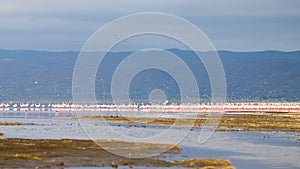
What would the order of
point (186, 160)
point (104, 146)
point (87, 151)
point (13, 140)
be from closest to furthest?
point (186, 160), point (87, 151), point (104, 146), point (13, 140)

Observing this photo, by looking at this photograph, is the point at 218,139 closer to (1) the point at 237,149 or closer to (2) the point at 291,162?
(1) the point at 237,149

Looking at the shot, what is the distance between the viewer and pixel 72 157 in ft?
151

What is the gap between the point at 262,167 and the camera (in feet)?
143

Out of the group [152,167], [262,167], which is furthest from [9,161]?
[262,167]

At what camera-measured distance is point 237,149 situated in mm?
56719

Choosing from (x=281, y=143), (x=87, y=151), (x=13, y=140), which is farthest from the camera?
(x=281, y=143)

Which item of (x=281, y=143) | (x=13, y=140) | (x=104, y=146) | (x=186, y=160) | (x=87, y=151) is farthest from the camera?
(x=281, y=143)

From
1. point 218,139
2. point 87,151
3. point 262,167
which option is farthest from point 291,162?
point 218,139

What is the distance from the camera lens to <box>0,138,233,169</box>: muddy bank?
4253 cm

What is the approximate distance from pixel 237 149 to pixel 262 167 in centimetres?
1328

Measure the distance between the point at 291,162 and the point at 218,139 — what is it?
2147 cm

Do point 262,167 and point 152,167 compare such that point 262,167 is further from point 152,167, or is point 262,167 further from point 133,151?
point 133,151

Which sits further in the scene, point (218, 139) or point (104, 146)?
point (218, 139)

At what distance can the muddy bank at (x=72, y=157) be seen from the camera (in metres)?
42.5
